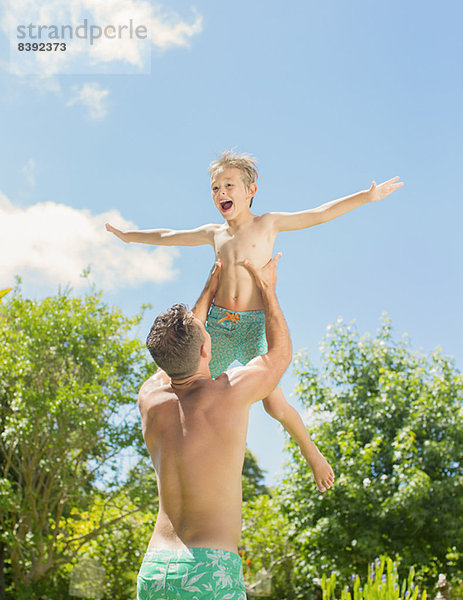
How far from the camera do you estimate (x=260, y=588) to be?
35.9 feet

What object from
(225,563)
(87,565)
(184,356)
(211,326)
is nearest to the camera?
(225,563)

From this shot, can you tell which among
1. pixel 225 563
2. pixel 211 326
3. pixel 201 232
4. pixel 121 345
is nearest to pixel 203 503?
pixel 225 563

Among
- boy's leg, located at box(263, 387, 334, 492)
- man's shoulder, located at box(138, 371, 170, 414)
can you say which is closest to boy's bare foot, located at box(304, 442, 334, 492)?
boy's leg, located at box(263, 387, 334, 492)

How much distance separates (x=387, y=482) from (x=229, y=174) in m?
8.21

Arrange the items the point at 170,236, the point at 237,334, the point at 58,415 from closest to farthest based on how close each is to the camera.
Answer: the point at 237,334
the point at 170,236
the point at 58,415

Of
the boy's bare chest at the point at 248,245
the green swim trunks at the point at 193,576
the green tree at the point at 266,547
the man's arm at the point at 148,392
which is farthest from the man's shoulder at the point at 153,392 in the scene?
the green tree at the point at 266,547

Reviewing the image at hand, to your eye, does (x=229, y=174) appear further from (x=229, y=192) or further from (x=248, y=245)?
(x=248, y=245)

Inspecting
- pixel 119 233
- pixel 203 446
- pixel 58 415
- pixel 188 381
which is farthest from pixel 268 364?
pixel 58 415

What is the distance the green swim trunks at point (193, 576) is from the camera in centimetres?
203

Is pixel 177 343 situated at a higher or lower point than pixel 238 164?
lower

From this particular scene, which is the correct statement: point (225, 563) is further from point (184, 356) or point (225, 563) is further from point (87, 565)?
point (87, 565)

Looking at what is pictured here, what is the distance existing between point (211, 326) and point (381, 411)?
7981 mm

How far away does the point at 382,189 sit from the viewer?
9.93 ft

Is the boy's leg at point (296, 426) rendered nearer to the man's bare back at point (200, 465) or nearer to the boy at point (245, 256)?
the boy at point (245, 256)
